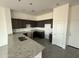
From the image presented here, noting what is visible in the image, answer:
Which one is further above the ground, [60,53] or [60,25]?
[60,25]

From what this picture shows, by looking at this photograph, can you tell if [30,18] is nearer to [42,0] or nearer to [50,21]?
[50,21]

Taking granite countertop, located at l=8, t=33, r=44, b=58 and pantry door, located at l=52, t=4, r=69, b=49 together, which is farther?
pantry door, located at l=52, t=4, r=69, b=49

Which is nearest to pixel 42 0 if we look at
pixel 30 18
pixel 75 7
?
pixel 75 7

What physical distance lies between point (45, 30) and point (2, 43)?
4052 mm

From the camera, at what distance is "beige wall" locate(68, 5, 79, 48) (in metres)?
3.99

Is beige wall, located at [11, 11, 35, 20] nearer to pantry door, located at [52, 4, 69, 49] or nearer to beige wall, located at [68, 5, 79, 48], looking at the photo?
pantry door, located at [52, 4, 69, 49]

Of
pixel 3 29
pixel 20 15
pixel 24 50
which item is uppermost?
pixel 20 15

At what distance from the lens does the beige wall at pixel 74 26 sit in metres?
3.99

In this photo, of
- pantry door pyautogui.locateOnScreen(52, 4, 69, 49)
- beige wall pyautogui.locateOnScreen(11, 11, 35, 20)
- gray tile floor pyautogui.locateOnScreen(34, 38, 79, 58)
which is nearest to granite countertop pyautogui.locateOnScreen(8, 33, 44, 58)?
gray tile floor pyautogui.locateOnScreen(34, 38, 79, 58)

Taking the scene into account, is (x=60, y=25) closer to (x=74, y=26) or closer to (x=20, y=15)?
(x=74, y=26)

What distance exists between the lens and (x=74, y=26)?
13.6 ft

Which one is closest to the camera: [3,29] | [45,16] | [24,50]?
[24,50]

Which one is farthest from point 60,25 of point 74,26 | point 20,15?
point 20,15

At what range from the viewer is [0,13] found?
4.18m
